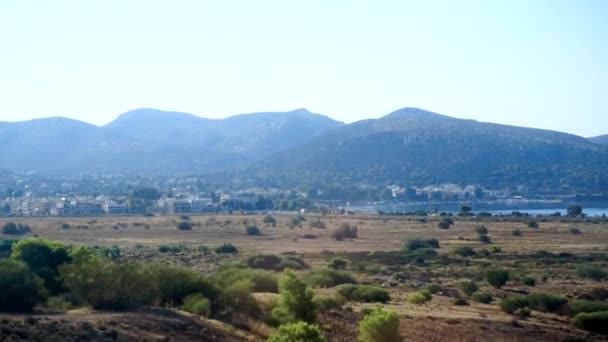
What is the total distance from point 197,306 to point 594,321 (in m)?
16.8

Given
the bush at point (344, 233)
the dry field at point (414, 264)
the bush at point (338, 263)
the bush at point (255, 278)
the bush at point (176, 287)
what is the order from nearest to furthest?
the bush at point (176, 287)
the dry field at point (414, 264)
the bush at point (255, 278)
the bush at point (338, 263)
the bush at point (344, 233)

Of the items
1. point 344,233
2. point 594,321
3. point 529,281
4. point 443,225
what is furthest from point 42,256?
point 443,225

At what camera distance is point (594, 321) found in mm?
38031

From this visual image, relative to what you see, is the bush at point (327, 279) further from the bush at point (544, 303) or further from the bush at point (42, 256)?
the bush at point (42, 256)

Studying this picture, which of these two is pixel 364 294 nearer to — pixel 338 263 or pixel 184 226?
pixel 338 263

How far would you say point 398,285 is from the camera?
51.1m

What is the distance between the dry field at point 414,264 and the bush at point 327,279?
2.53 m

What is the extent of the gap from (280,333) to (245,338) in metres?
4.72

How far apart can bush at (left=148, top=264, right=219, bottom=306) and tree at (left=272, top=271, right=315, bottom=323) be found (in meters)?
2.63

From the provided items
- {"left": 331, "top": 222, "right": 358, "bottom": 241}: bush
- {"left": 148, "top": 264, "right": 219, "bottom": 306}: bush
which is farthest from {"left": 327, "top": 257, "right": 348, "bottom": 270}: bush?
{"left": 331, "top": 222, "right": 358, "bottom": 241}: bush

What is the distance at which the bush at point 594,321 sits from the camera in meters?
37.8

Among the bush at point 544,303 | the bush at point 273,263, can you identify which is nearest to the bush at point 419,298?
the bush at point 544,303

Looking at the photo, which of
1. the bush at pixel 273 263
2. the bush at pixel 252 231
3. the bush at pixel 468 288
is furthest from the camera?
the bush at pixel 252 231

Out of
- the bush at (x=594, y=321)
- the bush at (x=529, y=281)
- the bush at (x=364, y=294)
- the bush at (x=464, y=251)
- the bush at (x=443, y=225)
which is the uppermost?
the bush at (x=443, y=225)
